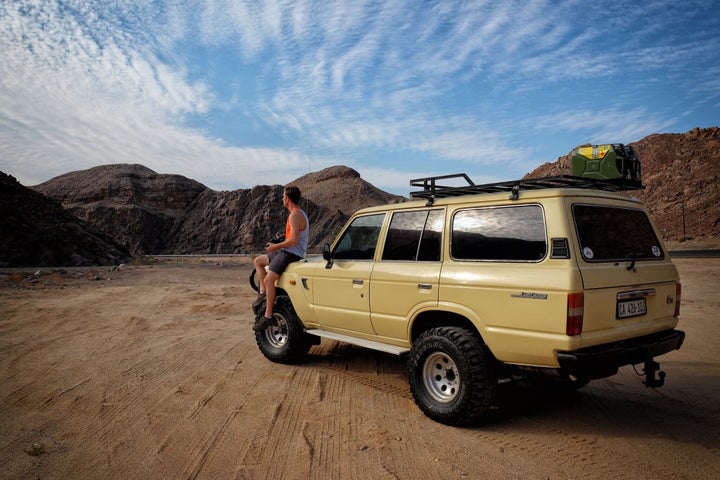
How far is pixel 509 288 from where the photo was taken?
3.89 meters

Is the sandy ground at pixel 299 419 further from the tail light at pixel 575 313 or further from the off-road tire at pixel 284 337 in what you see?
the tail light at pixel 575 313

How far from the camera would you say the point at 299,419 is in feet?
14.4

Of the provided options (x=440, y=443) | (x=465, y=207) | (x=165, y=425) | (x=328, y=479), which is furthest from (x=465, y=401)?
(x=165, y=425)

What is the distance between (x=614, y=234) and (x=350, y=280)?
8.66ft

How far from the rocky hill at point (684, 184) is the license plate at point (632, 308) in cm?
3349

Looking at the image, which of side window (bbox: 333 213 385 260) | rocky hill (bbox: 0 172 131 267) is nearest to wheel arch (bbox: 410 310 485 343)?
side window (bbox: 333 213 385 260)

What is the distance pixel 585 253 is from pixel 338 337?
2864mm

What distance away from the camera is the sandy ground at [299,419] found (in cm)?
353

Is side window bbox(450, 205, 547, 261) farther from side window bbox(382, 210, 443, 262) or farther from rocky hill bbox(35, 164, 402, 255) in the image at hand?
rocky hill bbox(35, 164, 402, 255)

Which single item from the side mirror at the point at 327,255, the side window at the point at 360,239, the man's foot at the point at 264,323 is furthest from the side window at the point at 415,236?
the man's foot at the point at 264,323

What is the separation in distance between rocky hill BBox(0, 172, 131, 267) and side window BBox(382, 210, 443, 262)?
23892 mm

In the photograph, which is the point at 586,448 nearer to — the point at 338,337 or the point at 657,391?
the point at 657,391

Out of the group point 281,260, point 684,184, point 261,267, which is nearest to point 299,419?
point 281,260

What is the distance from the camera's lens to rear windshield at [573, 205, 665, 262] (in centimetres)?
391
